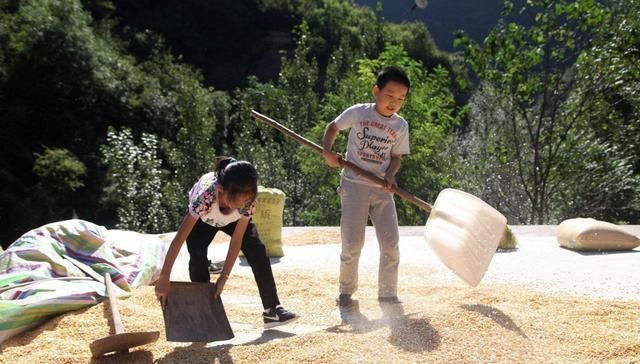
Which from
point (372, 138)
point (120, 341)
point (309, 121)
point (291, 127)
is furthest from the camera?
point (309, 121)

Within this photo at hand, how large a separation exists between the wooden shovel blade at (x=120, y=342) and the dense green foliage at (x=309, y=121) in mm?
7883

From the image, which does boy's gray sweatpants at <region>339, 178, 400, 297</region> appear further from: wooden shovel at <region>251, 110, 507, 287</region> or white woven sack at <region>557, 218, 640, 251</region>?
white woven sack at <region>557, 218, 640, 251</region>

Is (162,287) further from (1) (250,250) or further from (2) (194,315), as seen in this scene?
(1) (250,250)

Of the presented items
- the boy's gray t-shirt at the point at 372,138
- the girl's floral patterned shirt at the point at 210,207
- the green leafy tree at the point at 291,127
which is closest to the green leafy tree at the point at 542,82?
the green leafy tree at the point at 291,127

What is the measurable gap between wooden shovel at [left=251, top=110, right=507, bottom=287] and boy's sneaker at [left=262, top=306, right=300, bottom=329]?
31.6 inches

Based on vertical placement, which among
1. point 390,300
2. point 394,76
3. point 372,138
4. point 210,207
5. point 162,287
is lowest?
point 390,300

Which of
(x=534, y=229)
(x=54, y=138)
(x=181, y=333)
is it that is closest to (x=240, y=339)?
(x=181, y=333)

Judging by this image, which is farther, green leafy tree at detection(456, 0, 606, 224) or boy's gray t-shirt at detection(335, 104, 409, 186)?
green leafy tree at detection(456, 0, 606, 224)

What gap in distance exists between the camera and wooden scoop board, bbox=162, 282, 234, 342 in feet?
9.49

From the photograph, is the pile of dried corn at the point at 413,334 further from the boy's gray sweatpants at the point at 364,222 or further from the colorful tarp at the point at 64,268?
the boy's gray sweatpants at the point at 364,222

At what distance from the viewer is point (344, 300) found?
3.74 m

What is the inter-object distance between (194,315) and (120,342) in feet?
1.29

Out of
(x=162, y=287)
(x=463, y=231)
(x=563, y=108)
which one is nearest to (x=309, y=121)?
(x=563, y=108)

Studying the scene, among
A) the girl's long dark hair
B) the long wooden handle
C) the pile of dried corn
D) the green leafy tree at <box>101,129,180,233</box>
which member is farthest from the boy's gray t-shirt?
the green leafy tree at <box>101,129,180,233</box>
